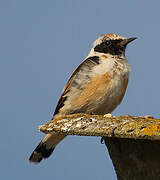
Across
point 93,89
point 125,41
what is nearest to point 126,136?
point 93,89

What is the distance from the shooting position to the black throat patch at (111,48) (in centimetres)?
766

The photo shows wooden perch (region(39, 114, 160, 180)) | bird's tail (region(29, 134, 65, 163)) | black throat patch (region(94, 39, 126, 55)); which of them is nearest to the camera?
wooden perch (region(39, 114, 160, 180))

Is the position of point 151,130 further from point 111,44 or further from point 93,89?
point 111,44

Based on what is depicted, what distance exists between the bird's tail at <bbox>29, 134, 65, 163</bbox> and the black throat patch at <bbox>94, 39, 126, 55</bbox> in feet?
5.28

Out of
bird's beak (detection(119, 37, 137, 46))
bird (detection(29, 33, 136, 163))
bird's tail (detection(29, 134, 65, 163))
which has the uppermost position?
bird's beak (detection(119, 37, 137, 46))

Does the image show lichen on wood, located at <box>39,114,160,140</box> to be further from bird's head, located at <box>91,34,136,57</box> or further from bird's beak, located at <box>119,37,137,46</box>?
bird's beak, located at <box>119,37,137,46</box>

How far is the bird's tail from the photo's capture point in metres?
7.41

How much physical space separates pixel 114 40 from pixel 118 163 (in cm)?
346

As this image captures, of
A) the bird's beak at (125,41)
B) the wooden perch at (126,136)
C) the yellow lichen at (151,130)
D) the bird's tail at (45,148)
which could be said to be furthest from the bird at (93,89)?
the yellow lichen at (151,130)

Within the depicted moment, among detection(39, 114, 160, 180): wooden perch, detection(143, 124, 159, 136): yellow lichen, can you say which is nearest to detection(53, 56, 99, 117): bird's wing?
detection(39, 114, 160, 180): wooden perch

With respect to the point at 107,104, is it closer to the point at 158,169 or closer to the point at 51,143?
the point at 51,143

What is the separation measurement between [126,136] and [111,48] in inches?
155

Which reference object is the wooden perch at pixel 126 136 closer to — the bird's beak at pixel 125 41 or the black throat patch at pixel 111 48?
the black throat patch at pixel 111 48

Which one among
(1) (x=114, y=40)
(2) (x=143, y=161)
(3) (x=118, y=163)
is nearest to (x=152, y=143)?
(2) (x=143, y=161)
